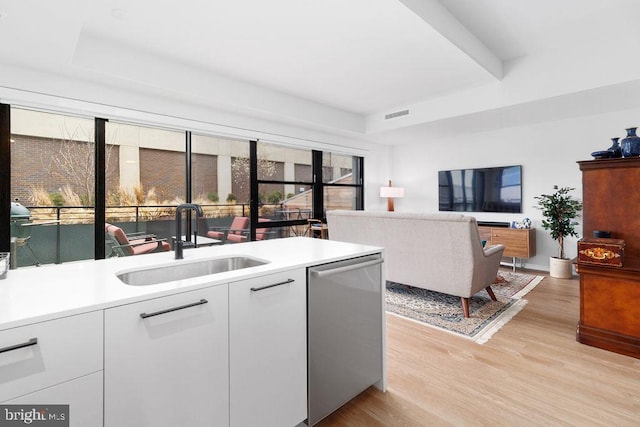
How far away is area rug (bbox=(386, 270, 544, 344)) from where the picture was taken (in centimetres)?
267

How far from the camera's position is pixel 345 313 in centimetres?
163

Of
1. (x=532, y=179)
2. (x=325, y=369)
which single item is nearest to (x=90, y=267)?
(x=325, y=369)

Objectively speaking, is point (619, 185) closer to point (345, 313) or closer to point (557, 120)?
point (345, 313)

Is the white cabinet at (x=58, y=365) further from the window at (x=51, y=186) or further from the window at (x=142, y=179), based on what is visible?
the window at (x=51, y=186)

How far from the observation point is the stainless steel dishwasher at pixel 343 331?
4.96ft

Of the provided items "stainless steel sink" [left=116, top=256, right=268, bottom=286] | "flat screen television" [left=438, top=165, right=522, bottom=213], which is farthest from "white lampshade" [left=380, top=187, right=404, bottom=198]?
"stainless steel sink" [left=116, top=256, right=268, bottom=286]

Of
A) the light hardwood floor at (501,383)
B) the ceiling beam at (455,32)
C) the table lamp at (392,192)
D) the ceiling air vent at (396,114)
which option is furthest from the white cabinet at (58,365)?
the table lamp at (392,192)

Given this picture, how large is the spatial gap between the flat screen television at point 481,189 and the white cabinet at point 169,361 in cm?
520

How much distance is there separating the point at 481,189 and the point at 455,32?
3.12m

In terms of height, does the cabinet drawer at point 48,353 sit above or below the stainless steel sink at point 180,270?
below

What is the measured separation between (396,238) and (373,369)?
1647 mm

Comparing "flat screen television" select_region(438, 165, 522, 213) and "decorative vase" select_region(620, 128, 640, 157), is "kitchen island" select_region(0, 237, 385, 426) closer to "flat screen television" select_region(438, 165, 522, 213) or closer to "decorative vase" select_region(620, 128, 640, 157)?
"decorative vase" select_region(620, 128, 640, 157)

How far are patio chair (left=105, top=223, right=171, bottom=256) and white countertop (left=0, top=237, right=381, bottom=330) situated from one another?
2.08m

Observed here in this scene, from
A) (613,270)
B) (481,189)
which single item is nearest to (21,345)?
(613,270)
